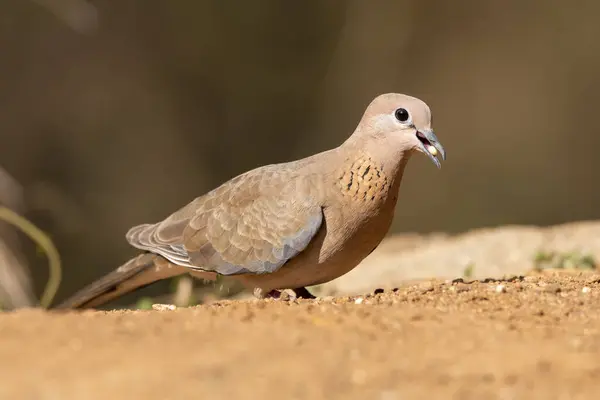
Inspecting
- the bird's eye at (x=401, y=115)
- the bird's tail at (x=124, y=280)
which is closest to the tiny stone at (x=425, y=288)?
the bird's eye at (x=401, y=115)

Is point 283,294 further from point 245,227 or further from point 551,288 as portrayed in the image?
point 551,288

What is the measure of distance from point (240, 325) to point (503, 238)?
4249 millimetres

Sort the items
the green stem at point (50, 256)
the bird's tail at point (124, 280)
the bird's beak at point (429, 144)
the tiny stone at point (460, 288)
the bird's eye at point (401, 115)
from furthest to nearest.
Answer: the bird's tail at point (124, 280) → the green stem at point (50, 256) → the bird's eye at point (401, 115) → the bird's beak at point (429, 144) → the tiny stone at point (460, 288)

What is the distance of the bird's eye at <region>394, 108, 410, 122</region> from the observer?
4.48 m

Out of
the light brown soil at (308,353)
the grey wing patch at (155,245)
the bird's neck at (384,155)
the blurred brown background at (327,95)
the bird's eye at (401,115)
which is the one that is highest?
the blurred brown background at (327,95)

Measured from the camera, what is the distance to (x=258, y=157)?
12664 millimetres

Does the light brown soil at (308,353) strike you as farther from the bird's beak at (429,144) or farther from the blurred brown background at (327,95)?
the blurred brown background at (327,95)

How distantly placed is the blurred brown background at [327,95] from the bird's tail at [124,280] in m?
6.43

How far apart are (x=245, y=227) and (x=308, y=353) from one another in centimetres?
221

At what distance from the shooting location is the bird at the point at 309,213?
14.5ft

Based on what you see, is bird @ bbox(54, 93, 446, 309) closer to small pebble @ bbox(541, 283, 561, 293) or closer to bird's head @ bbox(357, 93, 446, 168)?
bird's head @ bbox(357, 93, 446, 168)

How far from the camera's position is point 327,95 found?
13.1 m

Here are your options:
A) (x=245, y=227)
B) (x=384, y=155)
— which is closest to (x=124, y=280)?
(x=245, y=227)

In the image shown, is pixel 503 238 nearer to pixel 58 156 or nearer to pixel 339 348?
pixel 339 348
